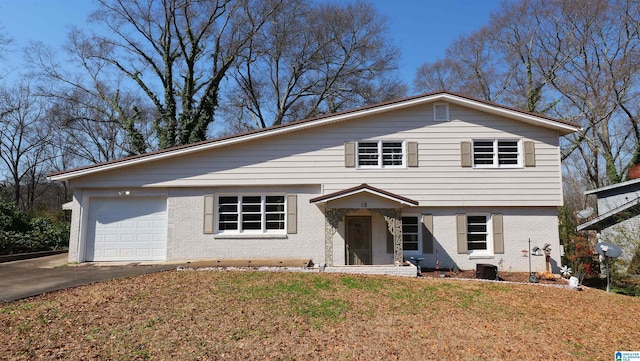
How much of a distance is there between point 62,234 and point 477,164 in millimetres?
20170

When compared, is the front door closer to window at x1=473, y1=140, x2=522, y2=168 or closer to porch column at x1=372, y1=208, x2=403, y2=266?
porch column at x1=372, y1=208, x2=403, y2=266

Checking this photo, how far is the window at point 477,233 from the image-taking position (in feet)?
46.9

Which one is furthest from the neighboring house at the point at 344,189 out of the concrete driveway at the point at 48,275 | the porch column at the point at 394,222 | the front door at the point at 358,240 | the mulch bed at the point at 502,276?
the concrete driveway at the point at 48,275

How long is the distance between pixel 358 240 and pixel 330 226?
1.71m

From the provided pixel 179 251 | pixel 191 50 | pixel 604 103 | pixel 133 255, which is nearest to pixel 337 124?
pixel 179 251

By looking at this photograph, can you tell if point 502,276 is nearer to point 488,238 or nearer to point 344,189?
point 488,238

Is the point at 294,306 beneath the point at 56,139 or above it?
beneath

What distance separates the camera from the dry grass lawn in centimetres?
584

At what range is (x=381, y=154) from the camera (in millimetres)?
14383

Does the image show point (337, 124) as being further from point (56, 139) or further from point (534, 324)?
point (56, 139)

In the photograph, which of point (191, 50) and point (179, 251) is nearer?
point (179, 251)

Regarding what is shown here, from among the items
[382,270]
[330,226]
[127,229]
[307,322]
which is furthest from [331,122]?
[307,322]

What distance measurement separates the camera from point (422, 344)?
20.5 feet

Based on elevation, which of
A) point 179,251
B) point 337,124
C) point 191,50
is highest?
point 191,50
